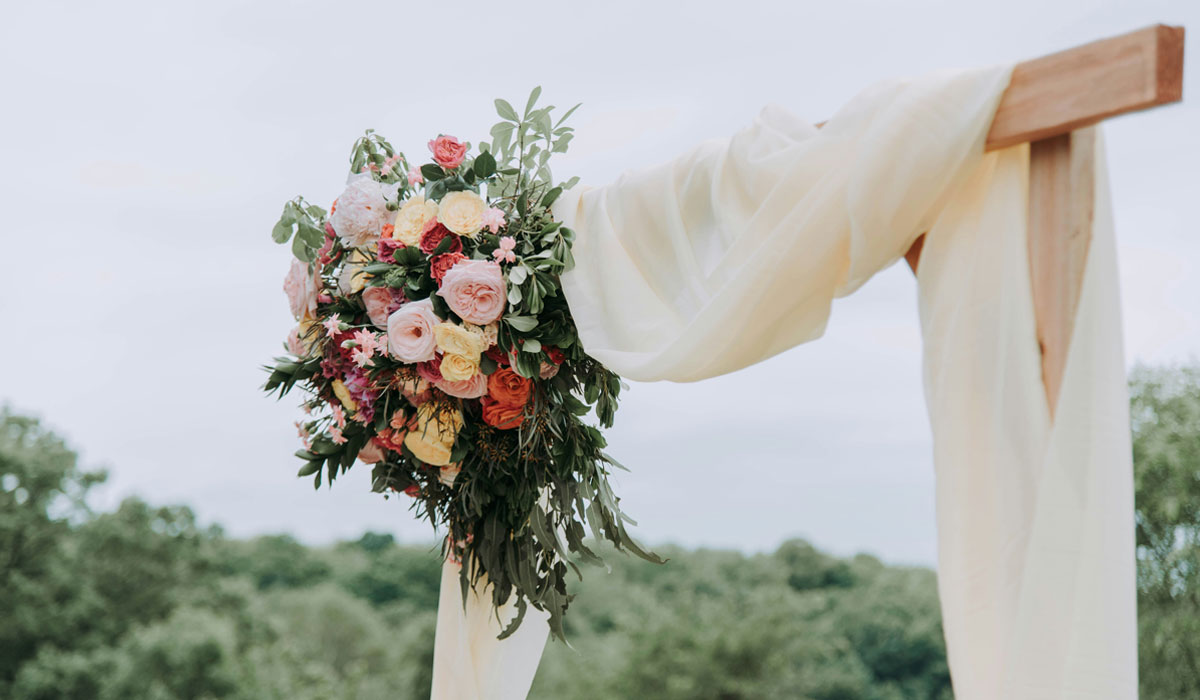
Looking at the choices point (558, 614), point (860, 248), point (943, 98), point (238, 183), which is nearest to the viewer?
point (943, 98)

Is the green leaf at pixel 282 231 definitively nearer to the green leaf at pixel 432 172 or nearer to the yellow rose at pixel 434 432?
the green leaf at pixel 432 172

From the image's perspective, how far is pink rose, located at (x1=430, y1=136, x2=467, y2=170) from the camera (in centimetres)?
232

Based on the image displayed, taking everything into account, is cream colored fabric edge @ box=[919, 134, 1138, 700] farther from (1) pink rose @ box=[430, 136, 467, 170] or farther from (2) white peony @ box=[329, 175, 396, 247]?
(2) white peony @ box=[329, 175, 396, 247]

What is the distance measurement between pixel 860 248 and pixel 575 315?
73 cm

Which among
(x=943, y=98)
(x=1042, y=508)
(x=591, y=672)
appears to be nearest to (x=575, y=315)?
(x=943, y=98)

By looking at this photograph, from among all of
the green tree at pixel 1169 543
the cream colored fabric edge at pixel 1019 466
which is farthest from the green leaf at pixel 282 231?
the green tree at pixel 1169 543

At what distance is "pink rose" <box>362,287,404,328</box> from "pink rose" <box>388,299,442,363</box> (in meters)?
0.11

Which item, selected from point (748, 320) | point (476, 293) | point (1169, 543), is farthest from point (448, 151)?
point (1169, 543)

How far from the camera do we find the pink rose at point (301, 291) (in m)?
2.46

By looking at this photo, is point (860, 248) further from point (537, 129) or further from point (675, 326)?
point (537, 129)

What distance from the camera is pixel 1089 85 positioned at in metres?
1.31

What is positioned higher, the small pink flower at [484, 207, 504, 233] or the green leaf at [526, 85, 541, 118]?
the green leaf at [526, 85, 541, 118]

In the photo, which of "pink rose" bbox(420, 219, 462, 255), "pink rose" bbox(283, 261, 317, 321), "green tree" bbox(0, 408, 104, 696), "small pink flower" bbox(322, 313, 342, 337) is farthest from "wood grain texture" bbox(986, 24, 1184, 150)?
"green tree" bbox(0, 408, 104, 696)

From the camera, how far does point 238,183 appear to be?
7.54 meters
